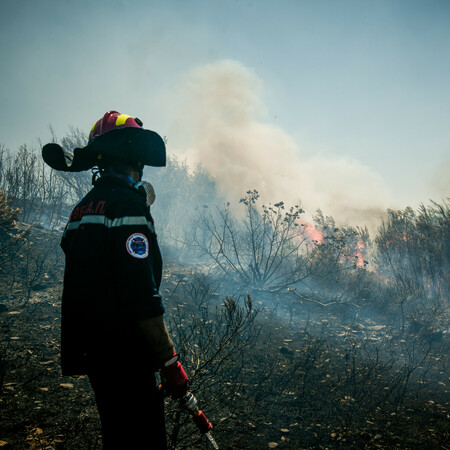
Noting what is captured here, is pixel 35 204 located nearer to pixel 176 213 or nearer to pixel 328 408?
pixel 176 213

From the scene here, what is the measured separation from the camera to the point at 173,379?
1.31 metres

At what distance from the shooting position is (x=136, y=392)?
1.26 metres

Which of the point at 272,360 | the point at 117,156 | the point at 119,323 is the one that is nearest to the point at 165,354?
the point at 119,323

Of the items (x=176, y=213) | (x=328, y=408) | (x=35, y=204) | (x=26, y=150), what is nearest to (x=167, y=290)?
(x=328, y=408)

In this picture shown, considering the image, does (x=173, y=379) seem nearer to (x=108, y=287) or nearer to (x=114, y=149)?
(x=108, y=287)

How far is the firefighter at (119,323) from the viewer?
124 cm

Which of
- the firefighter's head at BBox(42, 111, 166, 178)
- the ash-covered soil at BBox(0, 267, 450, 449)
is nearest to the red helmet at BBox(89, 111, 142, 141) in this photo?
the firefighter's head at BBox(42, 111, 166, 178)

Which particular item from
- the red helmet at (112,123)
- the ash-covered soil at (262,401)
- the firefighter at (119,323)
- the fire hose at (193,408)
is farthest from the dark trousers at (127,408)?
the red helmet at (112,123)

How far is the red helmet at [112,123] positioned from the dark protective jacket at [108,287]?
1.71ft

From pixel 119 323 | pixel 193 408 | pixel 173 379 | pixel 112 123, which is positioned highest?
pixel 112 123

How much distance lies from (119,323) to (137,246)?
0.38m

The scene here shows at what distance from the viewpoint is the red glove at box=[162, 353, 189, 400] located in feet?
4.27

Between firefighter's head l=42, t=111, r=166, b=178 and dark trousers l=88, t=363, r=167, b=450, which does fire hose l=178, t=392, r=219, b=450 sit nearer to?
dark trousers l=88, t=363, r=167, b=450

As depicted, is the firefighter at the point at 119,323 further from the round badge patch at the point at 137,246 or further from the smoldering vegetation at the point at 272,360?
the smoldering vegetation at the point at 272,360
